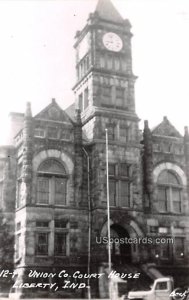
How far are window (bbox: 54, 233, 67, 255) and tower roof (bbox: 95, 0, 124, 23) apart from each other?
17.9 metres

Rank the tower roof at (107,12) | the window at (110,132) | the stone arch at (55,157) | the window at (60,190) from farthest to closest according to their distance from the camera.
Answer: the tower roof at (107,12) < the window at (110,132) < the window at (60,190) < the stone arch at (55,157)

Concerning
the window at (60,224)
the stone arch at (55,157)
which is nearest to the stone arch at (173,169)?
the stone arch at (55,157)

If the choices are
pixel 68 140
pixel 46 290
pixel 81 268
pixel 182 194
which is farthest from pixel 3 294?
pixel 182 194

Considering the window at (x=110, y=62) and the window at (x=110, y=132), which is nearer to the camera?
the window at (x=110, y=132)

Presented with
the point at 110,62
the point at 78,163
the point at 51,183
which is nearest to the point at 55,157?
the point at 78,163

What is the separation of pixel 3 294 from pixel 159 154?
16.1m

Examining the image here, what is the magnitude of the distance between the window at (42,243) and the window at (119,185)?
5.49 m

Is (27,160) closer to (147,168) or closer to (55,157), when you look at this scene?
(55,157)

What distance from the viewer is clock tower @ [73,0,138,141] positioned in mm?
36312

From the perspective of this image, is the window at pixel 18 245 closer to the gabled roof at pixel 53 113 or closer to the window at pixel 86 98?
the gabled roof at pixel 53 113

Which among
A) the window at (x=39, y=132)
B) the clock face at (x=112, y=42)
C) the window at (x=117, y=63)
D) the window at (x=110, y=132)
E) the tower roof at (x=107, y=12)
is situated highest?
the tower roof at (x=107, y=12)

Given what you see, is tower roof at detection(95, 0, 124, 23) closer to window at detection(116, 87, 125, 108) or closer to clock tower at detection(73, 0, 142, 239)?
clock tower at detection(73, 0, 142, 239)

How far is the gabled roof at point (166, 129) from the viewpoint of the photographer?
3828cm

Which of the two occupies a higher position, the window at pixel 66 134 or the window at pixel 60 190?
the window at pixel 66 134
